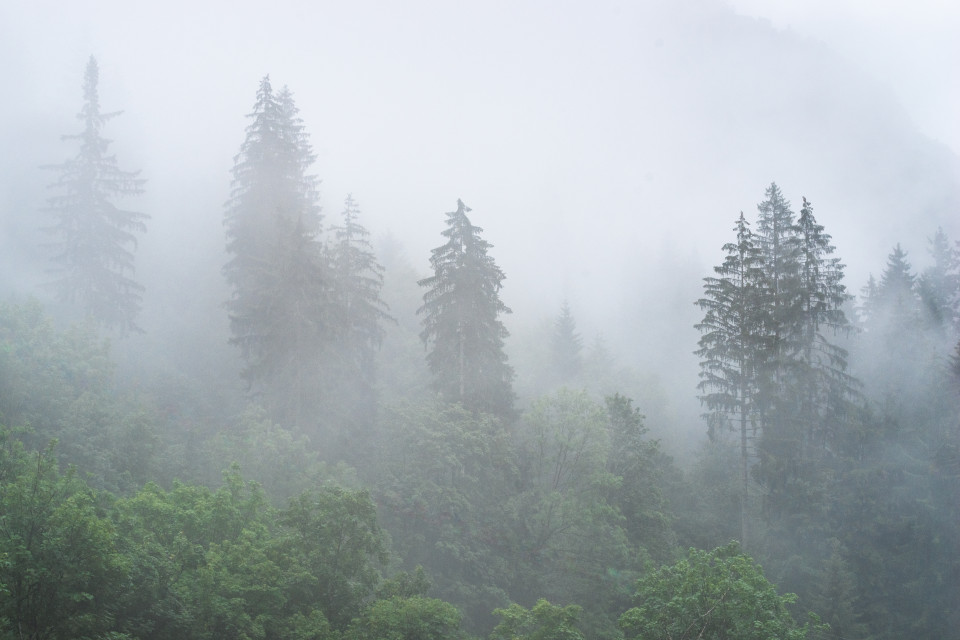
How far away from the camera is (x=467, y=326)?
100 ft

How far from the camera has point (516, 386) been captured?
45.7 metres

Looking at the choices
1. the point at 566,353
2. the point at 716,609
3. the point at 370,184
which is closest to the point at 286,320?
the point at 716,609

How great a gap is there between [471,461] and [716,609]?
13.9 meters

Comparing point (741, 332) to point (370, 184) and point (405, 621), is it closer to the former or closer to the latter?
point (405, 621)

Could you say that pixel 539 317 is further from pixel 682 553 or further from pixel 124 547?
pixel 124 547

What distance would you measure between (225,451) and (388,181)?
226 feet

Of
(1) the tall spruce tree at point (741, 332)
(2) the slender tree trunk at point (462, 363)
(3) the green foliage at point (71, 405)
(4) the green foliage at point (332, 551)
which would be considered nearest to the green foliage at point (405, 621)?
(4) the green foliage at point (332, 551)

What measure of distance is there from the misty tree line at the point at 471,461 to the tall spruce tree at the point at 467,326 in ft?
0.39

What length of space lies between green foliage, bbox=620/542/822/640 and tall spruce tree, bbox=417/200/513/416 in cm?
1555

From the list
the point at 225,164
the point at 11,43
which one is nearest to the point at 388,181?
the point at 225,164

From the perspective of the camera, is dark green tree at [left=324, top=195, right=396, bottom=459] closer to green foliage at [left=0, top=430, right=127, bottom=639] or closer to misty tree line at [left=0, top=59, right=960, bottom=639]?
misty tree line at [left=0, top=59, right=960, bottom=639]

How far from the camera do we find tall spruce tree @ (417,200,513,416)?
99.6 feet

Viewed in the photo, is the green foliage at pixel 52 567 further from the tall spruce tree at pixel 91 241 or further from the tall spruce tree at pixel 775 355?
the tall spruce tree at pixel 775 355

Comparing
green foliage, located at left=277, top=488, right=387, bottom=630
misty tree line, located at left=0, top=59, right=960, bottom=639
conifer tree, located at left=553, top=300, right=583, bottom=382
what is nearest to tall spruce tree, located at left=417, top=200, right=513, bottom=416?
misty tree line, located at left=0, top=59, right=960, bottom=639
